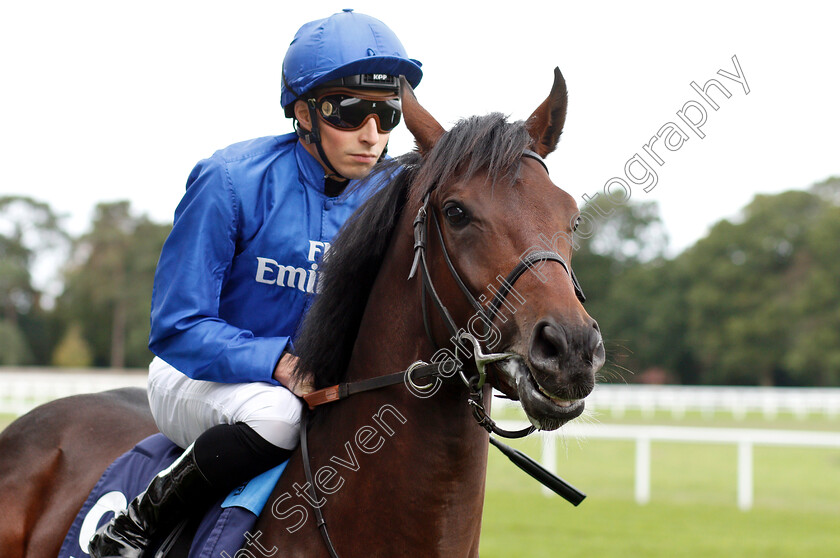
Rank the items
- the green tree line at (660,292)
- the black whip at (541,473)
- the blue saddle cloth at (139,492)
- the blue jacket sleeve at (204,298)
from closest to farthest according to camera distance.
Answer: the blue saddle cloth at (139,492) < the blue jacket sleeve at (204,298) < the black whip at (541,473) < the green tree line at (660,292)

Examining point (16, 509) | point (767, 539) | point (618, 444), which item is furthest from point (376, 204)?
point (618, 444)

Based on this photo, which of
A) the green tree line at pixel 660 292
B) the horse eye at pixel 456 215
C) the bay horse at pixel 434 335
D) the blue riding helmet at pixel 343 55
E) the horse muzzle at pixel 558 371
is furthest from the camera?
the green tree line at pixel 660 292

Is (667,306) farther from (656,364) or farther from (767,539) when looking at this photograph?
(767,539)

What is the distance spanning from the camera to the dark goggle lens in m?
2.95

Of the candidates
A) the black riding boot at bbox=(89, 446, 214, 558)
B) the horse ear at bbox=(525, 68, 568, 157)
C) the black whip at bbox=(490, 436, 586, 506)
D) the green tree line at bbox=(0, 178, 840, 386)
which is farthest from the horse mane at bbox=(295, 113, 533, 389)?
the green tree line at bbox=(0, 178, 840, 386)

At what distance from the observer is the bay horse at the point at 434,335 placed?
2.08 m

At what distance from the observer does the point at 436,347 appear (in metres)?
2.38

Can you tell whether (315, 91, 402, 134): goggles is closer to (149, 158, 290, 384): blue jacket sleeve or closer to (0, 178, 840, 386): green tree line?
(149, 158, 290, 384): blue jacket sleeve

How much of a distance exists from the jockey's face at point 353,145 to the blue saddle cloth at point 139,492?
44.4 inches

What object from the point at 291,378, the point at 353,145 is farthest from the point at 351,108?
the point at 291,378

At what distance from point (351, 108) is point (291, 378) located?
1.03m

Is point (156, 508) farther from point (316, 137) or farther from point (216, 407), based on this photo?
point (316, 137)

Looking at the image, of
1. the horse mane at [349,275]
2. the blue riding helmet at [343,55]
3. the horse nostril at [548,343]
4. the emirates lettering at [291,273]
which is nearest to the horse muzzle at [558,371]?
the horse nostril at [548,343]

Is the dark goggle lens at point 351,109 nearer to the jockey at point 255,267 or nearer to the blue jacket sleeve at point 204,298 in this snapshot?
the jockey at point 255,267
